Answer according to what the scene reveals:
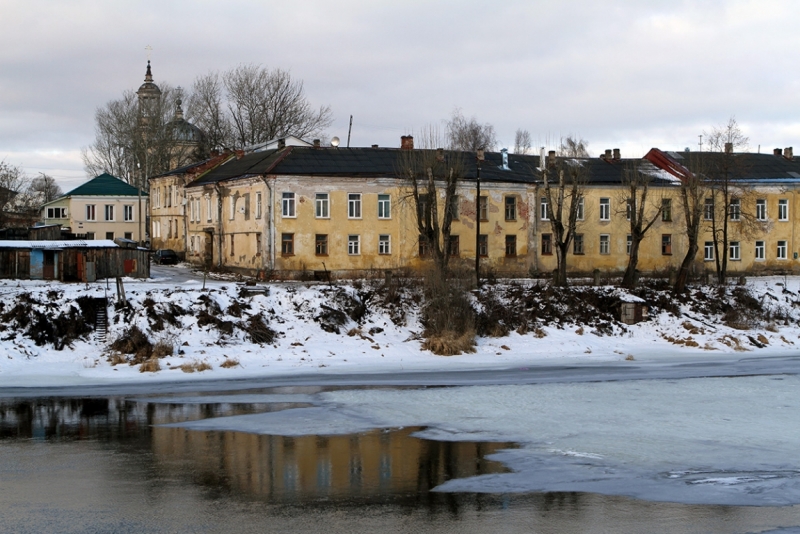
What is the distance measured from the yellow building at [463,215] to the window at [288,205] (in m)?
0.07

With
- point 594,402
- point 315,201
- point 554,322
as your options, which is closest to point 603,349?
point 554,322

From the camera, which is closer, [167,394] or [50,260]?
[167,394]

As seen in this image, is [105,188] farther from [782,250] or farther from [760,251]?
[782,250]

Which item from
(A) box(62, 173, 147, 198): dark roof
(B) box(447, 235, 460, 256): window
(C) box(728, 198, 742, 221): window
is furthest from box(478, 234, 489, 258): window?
(A) box(62, 173, 147, 198): dark roof

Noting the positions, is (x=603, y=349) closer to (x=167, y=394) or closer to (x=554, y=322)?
(x=554, y=322)

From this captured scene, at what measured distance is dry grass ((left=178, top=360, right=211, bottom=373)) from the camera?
2919 centimetres

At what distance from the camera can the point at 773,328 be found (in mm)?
41375

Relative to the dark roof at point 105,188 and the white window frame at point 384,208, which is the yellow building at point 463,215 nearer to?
the white window frame at point 384,208

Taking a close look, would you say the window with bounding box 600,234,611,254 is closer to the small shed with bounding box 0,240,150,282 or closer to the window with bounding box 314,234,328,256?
the window with bounding box 314,234,328,256

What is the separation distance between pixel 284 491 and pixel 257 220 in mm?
37848

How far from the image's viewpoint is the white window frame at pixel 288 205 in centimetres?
4959

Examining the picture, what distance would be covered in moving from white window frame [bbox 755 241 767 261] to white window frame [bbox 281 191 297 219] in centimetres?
3095

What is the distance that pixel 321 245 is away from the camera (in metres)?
50.2

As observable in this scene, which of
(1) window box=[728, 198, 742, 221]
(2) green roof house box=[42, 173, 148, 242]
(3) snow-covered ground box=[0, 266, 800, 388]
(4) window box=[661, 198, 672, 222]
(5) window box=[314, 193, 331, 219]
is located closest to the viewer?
(3) snow-covered ground box=[0, 266, 800, 388]
